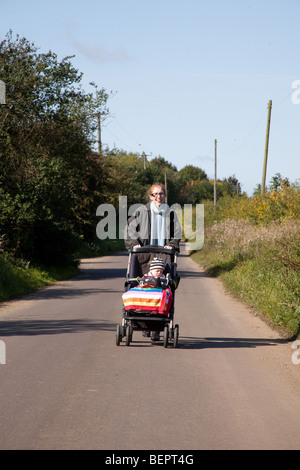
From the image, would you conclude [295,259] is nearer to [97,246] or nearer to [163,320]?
[163,320]

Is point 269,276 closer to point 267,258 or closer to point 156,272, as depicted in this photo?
point 267,258

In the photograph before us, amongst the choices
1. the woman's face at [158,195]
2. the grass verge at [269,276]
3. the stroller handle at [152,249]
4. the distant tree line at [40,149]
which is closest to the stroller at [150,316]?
the stroller handle at [152,249]

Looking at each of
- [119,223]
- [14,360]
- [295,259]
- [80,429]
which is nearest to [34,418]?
[80,429]

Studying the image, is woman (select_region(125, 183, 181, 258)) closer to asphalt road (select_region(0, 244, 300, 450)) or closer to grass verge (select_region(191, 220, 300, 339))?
asphalt road (select_region(0, 244, 300, 450))

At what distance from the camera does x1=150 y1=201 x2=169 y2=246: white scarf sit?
402 inches

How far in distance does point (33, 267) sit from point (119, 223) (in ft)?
128

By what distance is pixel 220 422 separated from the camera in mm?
5992

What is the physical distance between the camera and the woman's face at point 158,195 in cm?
1014

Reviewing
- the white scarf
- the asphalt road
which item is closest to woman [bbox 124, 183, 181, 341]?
the white scarf

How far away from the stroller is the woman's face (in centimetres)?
71

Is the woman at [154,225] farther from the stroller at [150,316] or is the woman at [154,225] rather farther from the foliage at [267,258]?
the foliage at [267,258]

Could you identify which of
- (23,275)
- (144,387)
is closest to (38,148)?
(23,275)

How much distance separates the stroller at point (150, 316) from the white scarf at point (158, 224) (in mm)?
253
